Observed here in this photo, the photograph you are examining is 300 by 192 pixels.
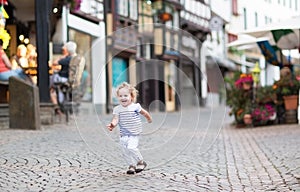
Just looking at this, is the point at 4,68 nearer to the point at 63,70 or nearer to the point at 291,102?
the point at 63,70

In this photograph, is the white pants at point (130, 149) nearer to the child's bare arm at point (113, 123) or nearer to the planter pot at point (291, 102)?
the child's bare arm at point (113, 123)

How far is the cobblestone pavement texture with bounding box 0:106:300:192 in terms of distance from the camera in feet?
17.0

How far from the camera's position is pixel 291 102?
13109mm

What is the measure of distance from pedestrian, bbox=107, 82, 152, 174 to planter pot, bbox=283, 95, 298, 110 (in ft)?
26.2

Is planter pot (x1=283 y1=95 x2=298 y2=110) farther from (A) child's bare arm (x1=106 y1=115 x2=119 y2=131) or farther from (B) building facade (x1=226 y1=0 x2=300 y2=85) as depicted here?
(B) building facade (x1=226 y1=0 x2=300 y2=85)

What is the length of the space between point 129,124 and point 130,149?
0.23m

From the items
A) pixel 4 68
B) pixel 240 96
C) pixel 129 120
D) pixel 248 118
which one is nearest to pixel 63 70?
pixel 4 68

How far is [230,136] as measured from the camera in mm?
11602

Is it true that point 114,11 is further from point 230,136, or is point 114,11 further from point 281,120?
point 230,136

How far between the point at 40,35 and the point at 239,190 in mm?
8228

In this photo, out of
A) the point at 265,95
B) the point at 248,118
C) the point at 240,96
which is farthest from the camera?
the point at 240,96

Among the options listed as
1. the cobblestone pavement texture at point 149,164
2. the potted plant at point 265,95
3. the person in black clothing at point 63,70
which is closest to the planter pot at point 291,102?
the potted plant at point 265,95

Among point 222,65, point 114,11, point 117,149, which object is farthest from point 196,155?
point 222,65

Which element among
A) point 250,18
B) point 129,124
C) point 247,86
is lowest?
point 129,124
